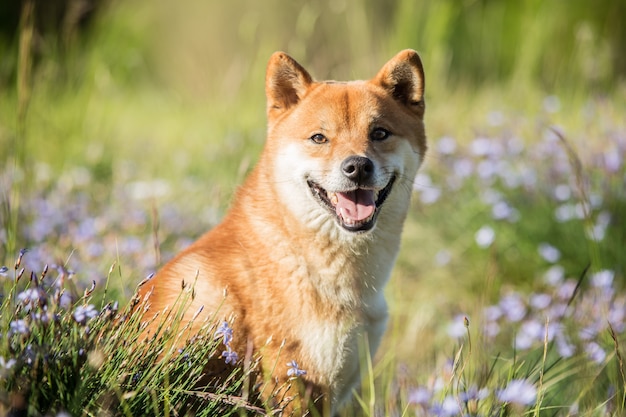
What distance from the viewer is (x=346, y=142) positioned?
2979mm

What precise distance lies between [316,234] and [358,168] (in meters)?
0.34

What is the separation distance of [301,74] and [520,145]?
2647 millimetres

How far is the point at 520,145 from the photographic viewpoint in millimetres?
5219

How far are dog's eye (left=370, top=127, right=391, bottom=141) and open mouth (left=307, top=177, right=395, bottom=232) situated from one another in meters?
0.22

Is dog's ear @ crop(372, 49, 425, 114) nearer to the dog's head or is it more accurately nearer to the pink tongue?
the dog's head

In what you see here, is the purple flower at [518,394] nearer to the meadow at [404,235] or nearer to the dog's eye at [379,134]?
the meadow at [404,235]

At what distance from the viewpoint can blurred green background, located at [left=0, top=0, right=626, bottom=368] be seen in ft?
14.7

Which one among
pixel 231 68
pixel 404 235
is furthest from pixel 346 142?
pixel 231 68

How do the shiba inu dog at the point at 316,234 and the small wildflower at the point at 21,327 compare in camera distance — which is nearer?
Answer: the small wildflower at the point at 21,327

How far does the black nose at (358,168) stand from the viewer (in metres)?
2.78

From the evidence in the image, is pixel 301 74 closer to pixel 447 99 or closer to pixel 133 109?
pixel 447 99

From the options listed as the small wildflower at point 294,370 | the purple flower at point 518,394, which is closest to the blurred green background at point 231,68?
the small wildflower at point 294,370

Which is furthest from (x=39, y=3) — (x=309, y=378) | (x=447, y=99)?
(x=309, y=378)

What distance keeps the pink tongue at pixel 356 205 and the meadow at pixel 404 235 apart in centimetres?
59
